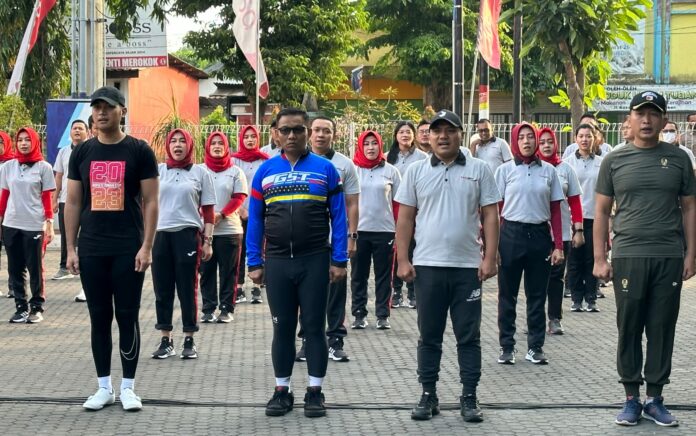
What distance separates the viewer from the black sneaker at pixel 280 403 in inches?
325

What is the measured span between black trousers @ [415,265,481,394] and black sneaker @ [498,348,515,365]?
7.61 ft

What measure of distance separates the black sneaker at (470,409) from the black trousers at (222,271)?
5212 millimetres

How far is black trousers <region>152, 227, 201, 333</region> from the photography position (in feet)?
35.1

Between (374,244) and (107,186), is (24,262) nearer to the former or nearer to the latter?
(374,244)

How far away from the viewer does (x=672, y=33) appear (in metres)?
54.5

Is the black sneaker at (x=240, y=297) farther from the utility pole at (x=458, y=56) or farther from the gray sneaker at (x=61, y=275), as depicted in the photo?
the utility pole at (x=458, y=56)

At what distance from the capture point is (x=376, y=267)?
12.7 m

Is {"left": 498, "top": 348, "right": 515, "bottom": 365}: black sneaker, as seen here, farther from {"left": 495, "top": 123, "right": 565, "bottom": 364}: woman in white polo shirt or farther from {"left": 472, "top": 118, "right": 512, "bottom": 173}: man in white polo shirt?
{"left": 472, "top": 118, "right": 512, "bottom": 173}: man in white polo shirt

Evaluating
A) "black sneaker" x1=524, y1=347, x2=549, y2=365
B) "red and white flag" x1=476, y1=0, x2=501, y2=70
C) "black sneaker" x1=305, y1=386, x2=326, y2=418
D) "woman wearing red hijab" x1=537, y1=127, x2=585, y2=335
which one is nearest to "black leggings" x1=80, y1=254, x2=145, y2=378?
"black sneaker" x1=305, y1=386, x2=326, y2=418

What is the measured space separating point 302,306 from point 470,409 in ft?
4.31

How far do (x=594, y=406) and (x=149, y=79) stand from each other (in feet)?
142

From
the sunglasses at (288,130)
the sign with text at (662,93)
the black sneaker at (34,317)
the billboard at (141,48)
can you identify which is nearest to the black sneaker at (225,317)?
the black sneaker at (34,317)

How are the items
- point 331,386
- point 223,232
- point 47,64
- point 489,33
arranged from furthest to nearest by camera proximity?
1. point 47,64
2. point 489,33
3. point 223,232
4. point 331,386

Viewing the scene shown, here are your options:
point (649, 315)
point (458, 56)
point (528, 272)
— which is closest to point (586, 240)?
point (528, 272)
